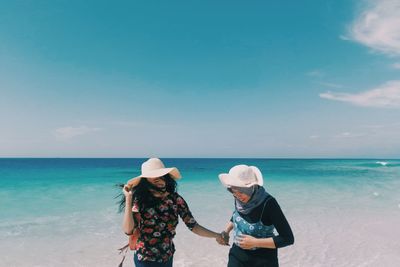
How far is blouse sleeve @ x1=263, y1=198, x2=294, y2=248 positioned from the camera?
2697 millimetres

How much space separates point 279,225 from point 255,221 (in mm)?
217

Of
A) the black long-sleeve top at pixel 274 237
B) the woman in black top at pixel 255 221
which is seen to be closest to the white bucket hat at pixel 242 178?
the woman in black top at pixel 255 221

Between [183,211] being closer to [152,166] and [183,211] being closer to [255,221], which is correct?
[152,166]

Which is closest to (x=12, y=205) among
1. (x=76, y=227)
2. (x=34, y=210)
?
(x=34, y=210)

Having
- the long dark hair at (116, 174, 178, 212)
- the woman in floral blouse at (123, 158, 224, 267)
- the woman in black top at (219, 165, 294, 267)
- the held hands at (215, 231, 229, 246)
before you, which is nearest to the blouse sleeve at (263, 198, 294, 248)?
the woman in black top at (219, 165, 294, 267)

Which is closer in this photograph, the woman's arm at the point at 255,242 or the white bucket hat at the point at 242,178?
the woman's arm at the point at 255,242

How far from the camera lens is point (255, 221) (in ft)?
9.30

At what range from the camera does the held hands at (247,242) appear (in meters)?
2.76

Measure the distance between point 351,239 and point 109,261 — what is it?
6.13 meters

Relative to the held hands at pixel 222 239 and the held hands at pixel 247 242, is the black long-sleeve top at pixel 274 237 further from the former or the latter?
the held hands at pixel 222 239

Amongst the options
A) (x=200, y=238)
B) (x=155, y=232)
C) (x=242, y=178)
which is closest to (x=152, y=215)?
(x=155, y=232)

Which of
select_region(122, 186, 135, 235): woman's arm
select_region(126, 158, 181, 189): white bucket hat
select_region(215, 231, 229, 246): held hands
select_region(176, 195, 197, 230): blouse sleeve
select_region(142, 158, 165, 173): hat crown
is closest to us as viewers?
select_region(122, 186, 135, 235): woman's arm

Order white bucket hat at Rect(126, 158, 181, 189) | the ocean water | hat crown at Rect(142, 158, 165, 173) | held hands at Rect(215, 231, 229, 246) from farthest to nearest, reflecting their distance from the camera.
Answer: the ocean water, held hands at Rect(215, 231, 229, 246), hat crown at Rect(142, 158, 165, 173), white bucket hat at Rect(126, 158, 181, 189)

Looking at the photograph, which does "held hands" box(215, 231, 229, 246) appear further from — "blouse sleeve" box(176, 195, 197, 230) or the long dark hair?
the long dark hair
